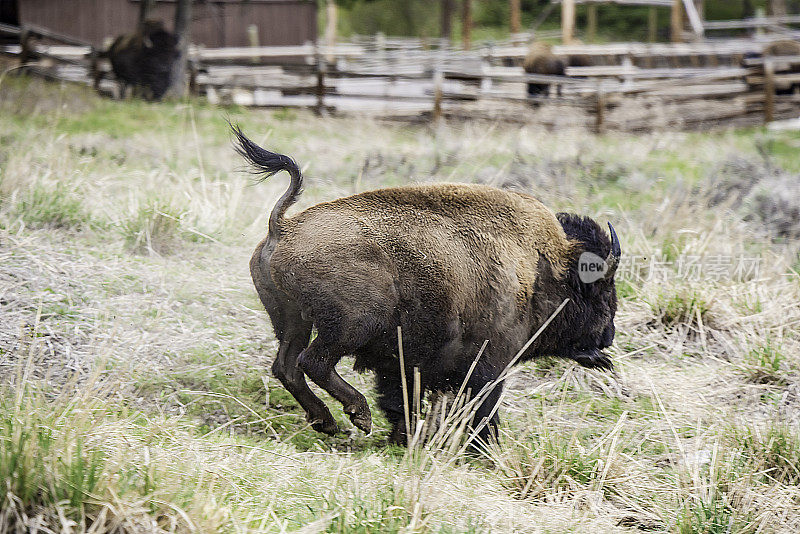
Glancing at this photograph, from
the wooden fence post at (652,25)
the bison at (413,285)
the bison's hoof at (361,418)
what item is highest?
the wooden fence post at (652,25)

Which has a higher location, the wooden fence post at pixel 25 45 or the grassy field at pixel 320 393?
the wooden fence post at pixel 25 45

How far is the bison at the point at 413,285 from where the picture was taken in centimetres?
395

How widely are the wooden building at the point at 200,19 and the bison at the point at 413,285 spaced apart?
723 inches

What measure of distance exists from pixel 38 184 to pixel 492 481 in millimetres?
4567

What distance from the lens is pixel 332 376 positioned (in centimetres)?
417

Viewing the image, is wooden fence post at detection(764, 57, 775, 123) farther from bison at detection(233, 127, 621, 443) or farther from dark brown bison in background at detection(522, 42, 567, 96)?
bison at detection(233, 127, 621, 443)

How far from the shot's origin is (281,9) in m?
27.5

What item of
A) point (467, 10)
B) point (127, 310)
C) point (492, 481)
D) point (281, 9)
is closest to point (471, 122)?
point (127, 310)

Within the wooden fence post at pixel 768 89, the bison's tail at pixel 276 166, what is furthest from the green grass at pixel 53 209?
the wooden fence post at pixel 768 89

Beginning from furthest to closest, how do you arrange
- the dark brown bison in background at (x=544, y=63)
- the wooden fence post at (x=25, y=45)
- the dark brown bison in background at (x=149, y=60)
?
the dark brown bison in background at (x=544, y=63) → the wooden fence post at (x=25, y=45) → the dark brown bison in background at (x=149, y=60)

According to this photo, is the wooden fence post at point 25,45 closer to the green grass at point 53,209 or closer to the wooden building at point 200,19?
the wooden building at point 200,19

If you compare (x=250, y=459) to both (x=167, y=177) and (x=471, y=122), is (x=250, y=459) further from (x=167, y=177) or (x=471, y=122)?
(x=471, y=122)

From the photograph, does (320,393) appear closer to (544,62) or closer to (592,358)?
(592,358)

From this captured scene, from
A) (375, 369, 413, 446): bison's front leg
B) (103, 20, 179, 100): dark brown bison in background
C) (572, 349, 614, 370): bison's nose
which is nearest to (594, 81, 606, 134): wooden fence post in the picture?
(103, 20, 179, 100): dark brown bison in background
